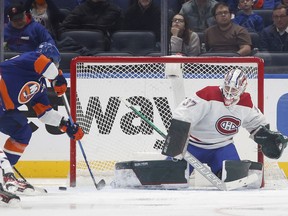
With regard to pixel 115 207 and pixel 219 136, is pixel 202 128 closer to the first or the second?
pixel 219 136

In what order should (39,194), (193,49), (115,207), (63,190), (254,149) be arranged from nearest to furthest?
(115,207)
(39,194)
(63,190)
(254,149)
(193,49)

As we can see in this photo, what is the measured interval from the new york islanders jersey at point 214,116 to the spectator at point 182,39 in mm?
862

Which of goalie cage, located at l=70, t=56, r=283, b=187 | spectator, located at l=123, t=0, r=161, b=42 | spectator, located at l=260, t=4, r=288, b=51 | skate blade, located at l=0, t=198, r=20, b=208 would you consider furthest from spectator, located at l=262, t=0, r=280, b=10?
skate blade, located at l=0, t=198, r=20, b=208

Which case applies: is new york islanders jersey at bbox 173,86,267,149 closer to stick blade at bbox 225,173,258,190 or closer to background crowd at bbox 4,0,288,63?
stick blade at bbox 225,173,258,190

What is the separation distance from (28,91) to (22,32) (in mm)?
1248

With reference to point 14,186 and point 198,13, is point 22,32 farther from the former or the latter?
point 14,186

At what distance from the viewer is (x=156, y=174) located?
19.5 feet

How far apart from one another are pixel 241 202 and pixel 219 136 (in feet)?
3.91

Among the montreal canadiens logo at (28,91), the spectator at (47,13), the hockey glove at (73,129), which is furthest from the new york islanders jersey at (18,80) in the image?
the spectator at (47,13)

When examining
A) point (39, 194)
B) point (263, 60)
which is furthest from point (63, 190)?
point (263, 60)

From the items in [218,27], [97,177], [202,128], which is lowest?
[97,177]

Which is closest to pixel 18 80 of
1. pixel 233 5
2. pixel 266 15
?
pixel 233 5

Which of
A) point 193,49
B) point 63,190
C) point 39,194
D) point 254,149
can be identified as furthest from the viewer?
point 193,49

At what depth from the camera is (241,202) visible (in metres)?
4.88
